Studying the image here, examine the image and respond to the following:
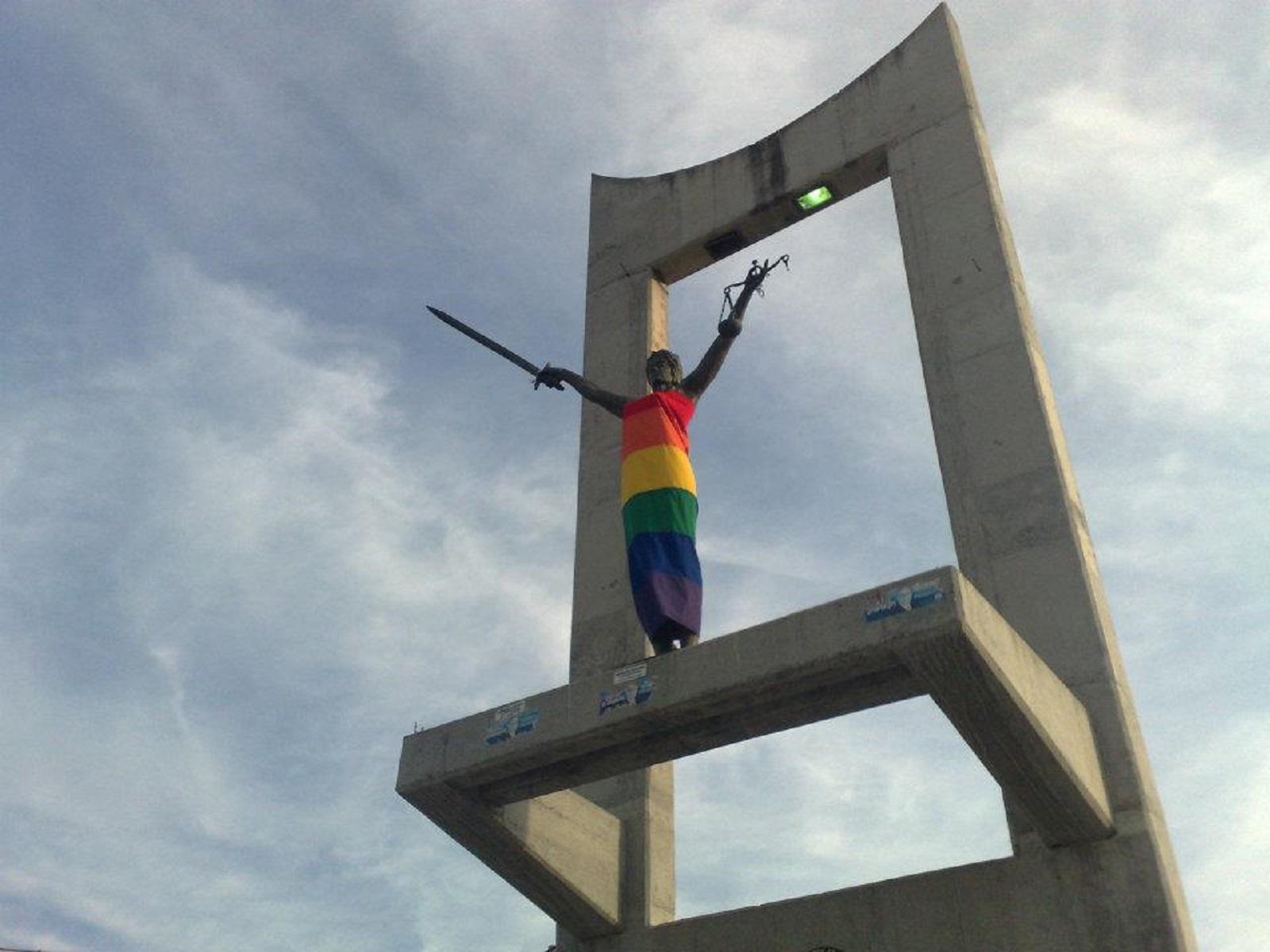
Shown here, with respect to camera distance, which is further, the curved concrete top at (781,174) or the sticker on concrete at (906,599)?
the curved concrete top at (781,174)

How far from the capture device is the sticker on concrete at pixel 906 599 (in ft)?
27.7

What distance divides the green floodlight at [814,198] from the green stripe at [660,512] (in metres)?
5.45

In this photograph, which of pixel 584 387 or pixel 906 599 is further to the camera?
pixel 584 387

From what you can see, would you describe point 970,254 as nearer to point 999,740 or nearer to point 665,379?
point 665,379

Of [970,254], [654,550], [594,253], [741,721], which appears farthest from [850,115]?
[741,721]

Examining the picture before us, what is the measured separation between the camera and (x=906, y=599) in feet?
28.2

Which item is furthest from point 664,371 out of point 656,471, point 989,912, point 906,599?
point 989,912

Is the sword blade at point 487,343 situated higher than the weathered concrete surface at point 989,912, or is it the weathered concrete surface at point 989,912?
the sword blade at point 487,343

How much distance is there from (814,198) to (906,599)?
813 cm

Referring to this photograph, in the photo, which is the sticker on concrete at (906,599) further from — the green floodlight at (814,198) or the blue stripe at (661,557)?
the green floodlight at (814,198)

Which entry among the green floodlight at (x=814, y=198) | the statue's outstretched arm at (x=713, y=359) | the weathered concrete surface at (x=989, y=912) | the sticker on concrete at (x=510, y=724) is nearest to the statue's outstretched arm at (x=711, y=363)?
the statue's outstretched arm at (x=713, y=359)

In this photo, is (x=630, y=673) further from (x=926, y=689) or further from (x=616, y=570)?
(x=616, y=570)

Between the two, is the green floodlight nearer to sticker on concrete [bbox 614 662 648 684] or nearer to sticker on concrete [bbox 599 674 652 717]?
sticker on concrete [bbox 614 662 648 684]

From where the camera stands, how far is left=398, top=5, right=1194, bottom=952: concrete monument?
903cm
